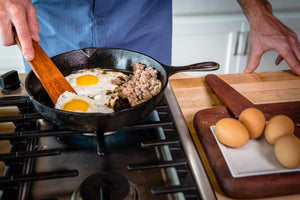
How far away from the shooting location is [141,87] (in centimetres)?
100

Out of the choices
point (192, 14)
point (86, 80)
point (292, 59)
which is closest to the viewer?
point (86, 80)

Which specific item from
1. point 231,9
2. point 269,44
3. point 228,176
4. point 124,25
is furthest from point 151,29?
point 228,176

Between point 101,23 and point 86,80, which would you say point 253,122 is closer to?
point 86,80

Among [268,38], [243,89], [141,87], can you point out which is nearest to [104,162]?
[141,87]

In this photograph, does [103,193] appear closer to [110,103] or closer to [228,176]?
[228,176]

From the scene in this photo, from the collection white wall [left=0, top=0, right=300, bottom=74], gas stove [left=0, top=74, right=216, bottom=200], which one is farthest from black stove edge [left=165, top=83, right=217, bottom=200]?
white wall [left=0, top=0, right=300, bottom=74]

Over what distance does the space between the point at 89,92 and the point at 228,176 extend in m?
0.63

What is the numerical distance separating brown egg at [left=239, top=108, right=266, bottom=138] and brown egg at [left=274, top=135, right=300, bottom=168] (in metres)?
0.07

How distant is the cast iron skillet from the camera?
28.6 inches

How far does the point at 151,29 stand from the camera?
1.51 m

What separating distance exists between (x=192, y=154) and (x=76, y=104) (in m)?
0.41

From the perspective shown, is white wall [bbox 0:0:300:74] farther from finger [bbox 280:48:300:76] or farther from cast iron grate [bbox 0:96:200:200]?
cast iron grate [bbox 0:96:200:200]

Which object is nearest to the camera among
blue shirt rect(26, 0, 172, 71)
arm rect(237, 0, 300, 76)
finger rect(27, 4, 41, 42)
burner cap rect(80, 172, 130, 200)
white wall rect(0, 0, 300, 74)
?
burner cap rect(80, 172, 130, 200)

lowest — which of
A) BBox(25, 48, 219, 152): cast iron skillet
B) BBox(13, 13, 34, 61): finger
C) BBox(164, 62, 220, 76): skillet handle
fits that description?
BBox(25, 48, 219, 152): cast iron skillet
